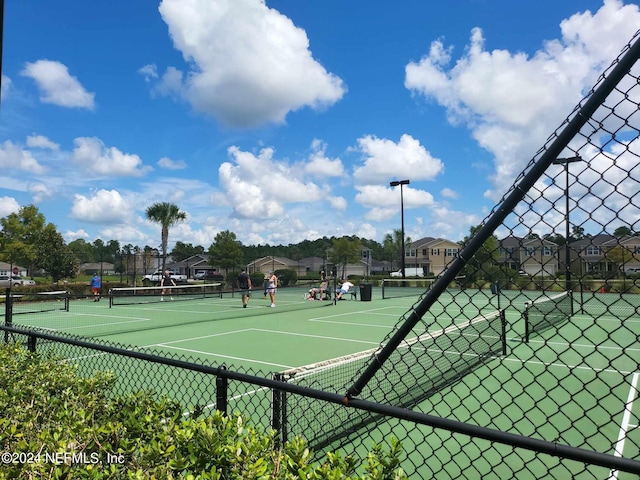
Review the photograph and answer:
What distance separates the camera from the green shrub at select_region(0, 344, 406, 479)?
2109 millimetres

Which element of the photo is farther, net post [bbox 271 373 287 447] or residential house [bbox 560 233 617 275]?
net post [bbox 271 373 287 447]

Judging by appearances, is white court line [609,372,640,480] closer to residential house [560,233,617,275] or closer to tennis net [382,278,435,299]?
residential house [560,233,617,275]

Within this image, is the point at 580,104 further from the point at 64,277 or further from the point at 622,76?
the point at 64,277

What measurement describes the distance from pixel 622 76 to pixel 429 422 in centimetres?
148

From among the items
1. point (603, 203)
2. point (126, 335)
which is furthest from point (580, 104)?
point (126, 335)

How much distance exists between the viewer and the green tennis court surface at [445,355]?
4.52 meters

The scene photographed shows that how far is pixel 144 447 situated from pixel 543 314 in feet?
8.72

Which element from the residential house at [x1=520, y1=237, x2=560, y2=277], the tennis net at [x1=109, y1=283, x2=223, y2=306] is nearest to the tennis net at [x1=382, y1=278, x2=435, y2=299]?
the tennis net at [x1=109, y1=283, x2=223, y2=306]

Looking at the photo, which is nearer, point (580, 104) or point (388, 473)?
point (580, 104)

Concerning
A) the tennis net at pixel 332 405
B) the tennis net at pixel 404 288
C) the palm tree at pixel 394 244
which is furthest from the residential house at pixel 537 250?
the palm tree at pixel 394 244

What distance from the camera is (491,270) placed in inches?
82.1

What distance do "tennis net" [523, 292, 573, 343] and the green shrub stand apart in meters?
1.18

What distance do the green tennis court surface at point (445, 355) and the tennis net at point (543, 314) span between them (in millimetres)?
202

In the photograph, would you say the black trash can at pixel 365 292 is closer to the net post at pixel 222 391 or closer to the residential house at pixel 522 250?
the net post at pixel 222 391
